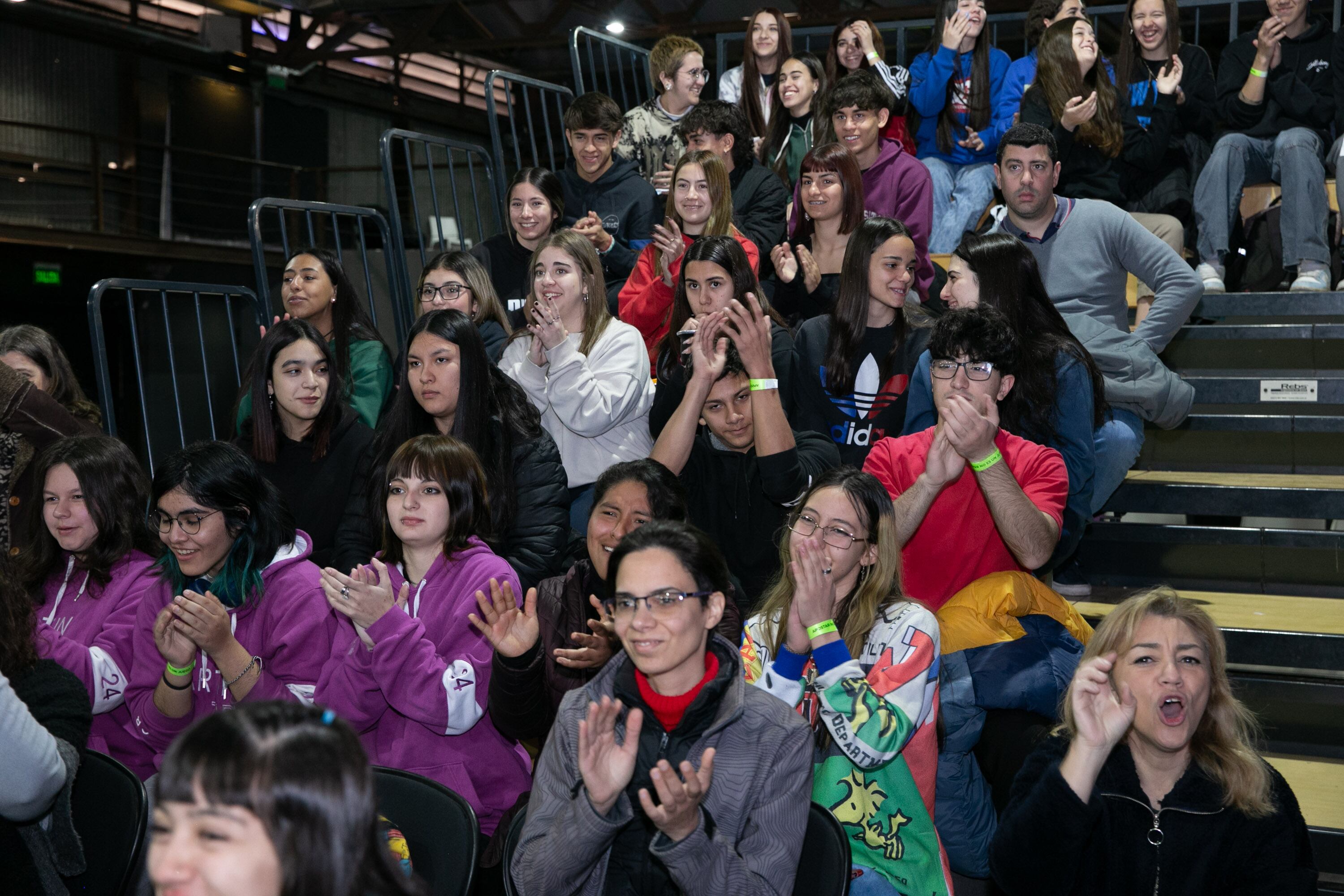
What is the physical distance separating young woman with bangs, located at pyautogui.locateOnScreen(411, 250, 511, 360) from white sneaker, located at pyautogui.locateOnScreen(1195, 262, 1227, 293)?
2.78m

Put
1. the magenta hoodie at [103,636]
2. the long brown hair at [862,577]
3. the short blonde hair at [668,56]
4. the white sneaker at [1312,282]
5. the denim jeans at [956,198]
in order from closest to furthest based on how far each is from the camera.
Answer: the long brown hair at [862,577]
the magenta hoodie at [103,636]
the white sneaker at [1312,282]
the denim jeans at [956,198]
the short blonde hair at [668,56]

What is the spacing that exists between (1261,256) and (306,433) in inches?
156

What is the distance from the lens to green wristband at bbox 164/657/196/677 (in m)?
2.52

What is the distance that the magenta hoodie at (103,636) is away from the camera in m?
2.63

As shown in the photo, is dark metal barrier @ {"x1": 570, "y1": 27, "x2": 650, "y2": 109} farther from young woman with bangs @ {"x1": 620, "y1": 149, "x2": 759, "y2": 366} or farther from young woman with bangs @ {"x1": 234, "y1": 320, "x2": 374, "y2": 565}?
young woman with bangs @ {"x1": 234, "y1": 320, "x2": 374, "y2": 565}

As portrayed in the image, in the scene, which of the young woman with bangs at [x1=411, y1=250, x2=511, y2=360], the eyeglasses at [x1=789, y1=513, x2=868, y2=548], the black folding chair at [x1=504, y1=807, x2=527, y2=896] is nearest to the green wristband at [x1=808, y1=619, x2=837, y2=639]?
the eyeglasses at [x1=789, y1=513, x2=868, y2=548]

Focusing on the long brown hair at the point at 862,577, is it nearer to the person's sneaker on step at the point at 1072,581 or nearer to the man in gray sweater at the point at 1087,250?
the person's sneaker on step at the point at 1072,581

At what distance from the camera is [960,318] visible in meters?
2.72

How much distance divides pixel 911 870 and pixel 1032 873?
0.81 ft

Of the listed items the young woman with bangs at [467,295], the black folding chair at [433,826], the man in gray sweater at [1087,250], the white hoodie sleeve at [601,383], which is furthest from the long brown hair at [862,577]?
the man in gray sweater at [1087,250]

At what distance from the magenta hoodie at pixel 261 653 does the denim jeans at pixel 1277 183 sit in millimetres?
3993

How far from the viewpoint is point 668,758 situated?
198 cm

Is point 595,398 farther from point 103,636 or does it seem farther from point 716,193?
point 103,636

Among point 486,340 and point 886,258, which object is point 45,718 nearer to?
point 486,340
